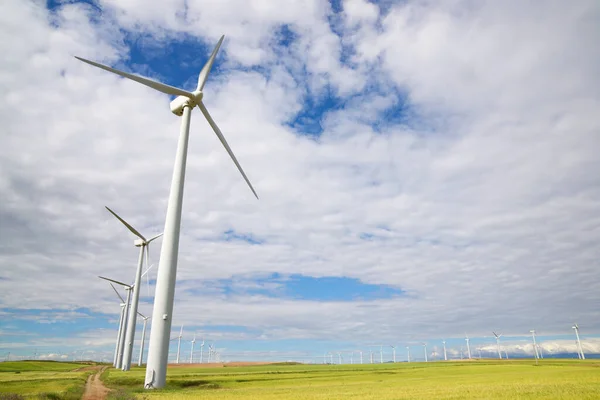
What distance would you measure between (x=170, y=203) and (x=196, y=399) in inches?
816

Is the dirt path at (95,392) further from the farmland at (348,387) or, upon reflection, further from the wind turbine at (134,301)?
the wind turbine at (134,301)

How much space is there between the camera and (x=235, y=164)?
54.0 m

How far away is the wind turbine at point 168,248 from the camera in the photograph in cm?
3925

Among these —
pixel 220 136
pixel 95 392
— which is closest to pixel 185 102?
pixel 220 136

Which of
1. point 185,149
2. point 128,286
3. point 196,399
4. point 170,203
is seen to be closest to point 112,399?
point 196,399

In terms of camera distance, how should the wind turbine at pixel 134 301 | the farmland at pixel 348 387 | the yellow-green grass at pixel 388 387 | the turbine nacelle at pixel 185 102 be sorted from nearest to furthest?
the yellow-green grass at pixel 388 387 < the farmland at pixel 348 387 < the turbine nacelle at pixel 185 102 < the wind turbine at pixel 134 301

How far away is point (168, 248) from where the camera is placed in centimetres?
4194

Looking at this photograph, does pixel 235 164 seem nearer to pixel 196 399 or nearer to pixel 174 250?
pixel 174 250

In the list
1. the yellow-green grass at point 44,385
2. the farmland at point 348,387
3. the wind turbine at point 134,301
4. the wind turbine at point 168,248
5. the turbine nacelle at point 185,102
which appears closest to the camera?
the farmland at point 348,387

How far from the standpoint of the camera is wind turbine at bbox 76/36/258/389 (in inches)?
1545

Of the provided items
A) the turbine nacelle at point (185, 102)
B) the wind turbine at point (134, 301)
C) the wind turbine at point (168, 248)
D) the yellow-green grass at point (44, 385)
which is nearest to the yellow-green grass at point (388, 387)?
the wind turbine at point (168, 248)

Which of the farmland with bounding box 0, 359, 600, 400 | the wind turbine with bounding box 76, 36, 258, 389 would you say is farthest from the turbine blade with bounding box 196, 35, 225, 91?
the farmland with bounding box 0, 359, 600, 400

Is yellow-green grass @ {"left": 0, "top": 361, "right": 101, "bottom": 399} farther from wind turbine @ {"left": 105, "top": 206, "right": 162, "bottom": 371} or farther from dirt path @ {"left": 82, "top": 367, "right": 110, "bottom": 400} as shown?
wind turbine @ {"left": 105, "top": 206, "right": 162, "bottom": 371}

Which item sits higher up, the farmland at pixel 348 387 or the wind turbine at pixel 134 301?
the wind turbine at pixel 134 301
